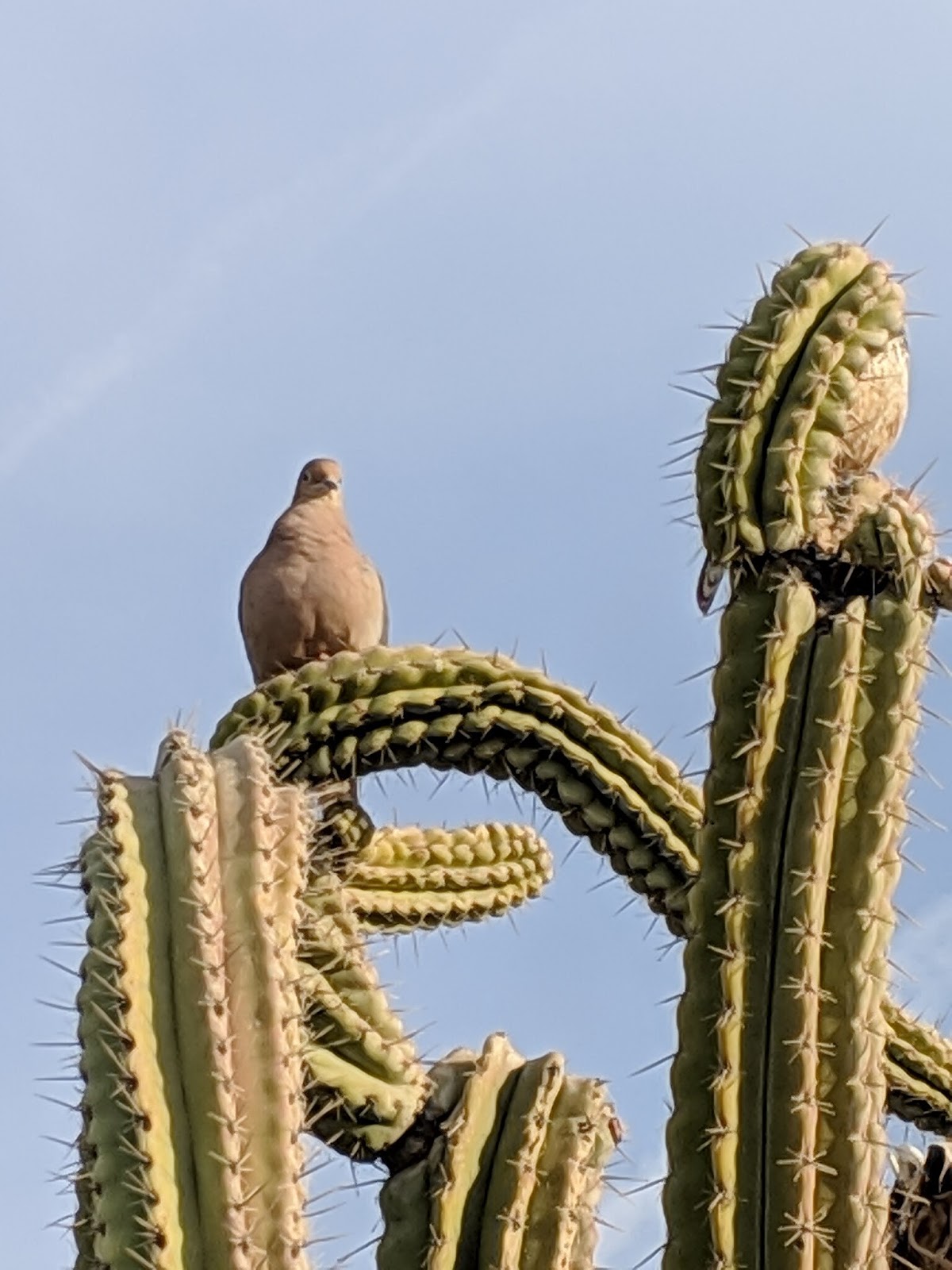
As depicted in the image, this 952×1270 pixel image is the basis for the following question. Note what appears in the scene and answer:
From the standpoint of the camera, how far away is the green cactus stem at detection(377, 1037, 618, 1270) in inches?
114

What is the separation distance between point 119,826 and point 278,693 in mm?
1154

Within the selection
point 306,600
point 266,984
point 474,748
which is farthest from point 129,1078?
point 306,600

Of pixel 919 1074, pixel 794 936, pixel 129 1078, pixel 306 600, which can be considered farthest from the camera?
pixel 306 600

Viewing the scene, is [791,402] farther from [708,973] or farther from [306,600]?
[306,600]

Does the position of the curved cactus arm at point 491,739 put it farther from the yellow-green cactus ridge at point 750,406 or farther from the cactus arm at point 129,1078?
the cactus arm at point 129,1078

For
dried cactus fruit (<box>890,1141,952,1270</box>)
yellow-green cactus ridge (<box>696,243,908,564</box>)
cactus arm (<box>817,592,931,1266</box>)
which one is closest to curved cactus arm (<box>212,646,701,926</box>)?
dried cactus fruit (<box>890,1141,952,1270</box>)

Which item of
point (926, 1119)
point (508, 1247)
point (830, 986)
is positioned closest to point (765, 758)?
point (830, 986)

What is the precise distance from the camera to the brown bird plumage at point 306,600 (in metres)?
4.36

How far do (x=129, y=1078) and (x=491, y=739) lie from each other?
1.62 m

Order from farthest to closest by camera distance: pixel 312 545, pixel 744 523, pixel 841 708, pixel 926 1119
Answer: pixel 312 545
pixel 926 1119
pixel 744 523
pixel 841 708

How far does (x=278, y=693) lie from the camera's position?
3.74 metres

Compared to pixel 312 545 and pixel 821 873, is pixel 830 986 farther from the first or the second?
pixel 312 545

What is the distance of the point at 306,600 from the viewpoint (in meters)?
4.35

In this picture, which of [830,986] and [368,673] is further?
[368,673]
